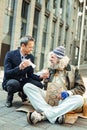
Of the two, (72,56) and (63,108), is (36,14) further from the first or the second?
(63,108)

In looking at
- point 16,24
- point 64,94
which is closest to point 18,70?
point 64,94

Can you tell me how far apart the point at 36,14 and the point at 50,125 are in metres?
26.3

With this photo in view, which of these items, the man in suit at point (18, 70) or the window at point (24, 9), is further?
the window at point (24, 9)

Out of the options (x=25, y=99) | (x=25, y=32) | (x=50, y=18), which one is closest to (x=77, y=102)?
(x=25, y=99)

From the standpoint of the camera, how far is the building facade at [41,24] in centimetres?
2541

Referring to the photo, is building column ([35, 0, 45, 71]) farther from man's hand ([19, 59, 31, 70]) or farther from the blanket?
man's hand ([19, 59, 31, 70])

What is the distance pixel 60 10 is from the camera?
38.8 metres

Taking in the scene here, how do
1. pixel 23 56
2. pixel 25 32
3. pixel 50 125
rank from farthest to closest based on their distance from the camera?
pixel 25 32
pixel 23 56
pixel 50 125

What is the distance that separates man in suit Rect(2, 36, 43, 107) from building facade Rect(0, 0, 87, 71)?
1699 cm

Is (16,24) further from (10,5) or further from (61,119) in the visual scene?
(61,119)

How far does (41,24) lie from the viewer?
1253 inches

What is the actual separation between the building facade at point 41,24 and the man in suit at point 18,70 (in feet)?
55.7

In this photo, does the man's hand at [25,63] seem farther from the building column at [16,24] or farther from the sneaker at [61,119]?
the building column at [16,24]

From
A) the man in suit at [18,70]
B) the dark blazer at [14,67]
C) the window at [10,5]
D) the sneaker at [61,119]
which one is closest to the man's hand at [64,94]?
the sneaker at [61,119]
